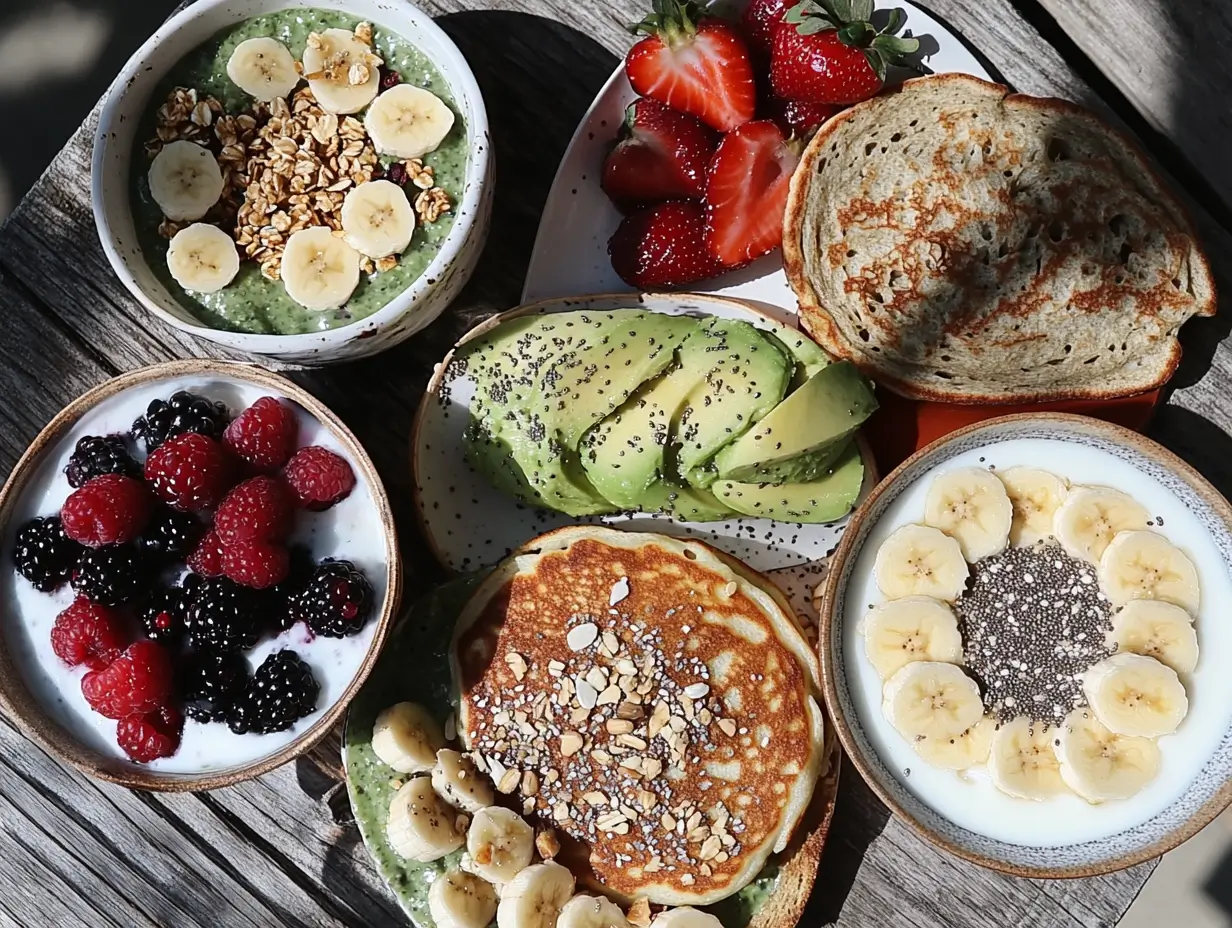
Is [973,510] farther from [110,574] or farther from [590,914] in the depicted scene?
[110,574]

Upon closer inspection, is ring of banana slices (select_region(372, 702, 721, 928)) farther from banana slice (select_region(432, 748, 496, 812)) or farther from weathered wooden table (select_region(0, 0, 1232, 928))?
weathered wooden table (select_region(0, 0, 1232, 928))

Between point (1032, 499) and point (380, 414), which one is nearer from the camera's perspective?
point (1032, 499)

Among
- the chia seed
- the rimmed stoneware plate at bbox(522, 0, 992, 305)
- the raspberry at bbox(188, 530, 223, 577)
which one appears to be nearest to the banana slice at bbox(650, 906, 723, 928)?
the chia seed

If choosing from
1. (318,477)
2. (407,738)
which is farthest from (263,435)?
(407,738)

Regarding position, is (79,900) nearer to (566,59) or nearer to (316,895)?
(316,895)

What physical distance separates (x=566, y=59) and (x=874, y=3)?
573 mm

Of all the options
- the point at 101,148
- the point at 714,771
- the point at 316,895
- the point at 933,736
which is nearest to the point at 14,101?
the point at 101,148

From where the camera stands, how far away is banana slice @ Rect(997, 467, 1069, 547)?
184 centimetres

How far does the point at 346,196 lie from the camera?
176cm

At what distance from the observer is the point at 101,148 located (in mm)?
1696

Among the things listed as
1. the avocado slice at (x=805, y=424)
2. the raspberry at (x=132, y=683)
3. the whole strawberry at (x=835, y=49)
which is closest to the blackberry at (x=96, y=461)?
the raspberry at (x=132, y=683)

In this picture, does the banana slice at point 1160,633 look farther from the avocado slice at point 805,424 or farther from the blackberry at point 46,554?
the blackberry at point 46,554

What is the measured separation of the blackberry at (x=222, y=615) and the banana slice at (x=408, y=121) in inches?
30.0

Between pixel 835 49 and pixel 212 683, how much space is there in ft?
4.76
